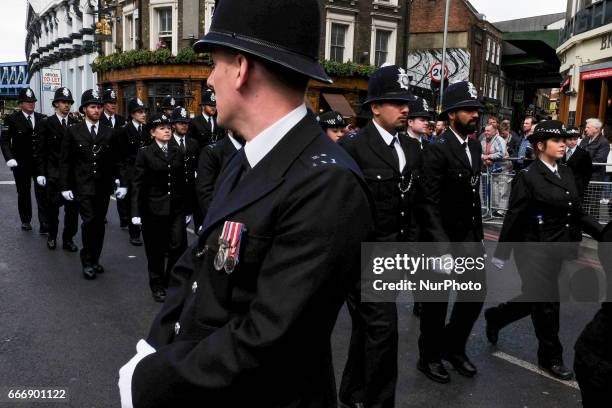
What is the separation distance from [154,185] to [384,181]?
10.8 feet

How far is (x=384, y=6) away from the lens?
29922mm

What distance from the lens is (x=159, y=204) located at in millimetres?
6383

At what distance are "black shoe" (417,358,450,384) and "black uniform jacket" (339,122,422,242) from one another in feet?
3.37

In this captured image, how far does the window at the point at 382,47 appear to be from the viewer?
30.4 m

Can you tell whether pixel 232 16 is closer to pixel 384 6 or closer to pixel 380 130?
pixel 380 130

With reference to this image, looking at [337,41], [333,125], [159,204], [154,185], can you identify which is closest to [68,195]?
[154,185]

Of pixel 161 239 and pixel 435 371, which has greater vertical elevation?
pixel 161 239

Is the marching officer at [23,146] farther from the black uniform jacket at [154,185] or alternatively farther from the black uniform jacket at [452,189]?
the black uniform jacket at [452,189]

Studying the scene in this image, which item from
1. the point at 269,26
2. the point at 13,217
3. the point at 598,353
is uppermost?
the point at 269,26

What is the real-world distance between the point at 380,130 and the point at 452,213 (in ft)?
3.06

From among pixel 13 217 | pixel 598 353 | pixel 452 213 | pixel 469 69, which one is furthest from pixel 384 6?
pixel 598 353

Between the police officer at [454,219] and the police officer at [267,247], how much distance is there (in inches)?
115

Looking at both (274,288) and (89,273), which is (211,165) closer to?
(89,273)

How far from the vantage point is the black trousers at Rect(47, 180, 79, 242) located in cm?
812
